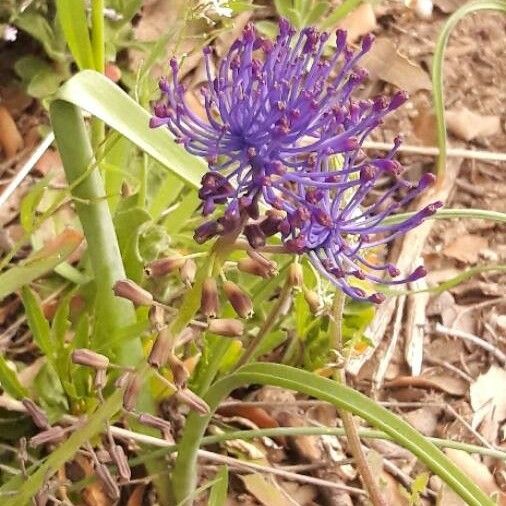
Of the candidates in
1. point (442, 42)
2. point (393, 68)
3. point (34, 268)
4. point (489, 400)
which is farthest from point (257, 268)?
point (393, 68)

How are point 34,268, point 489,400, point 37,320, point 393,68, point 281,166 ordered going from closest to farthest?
point 281,166, point 34,268, point 37,320, point 489,400, point 393,68

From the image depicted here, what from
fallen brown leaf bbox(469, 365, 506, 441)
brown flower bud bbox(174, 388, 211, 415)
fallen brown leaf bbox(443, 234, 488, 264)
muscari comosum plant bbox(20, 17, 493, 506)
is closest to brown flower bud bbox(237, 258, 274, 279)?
muscari comosum plant bbox(20, 17, 493, 506)

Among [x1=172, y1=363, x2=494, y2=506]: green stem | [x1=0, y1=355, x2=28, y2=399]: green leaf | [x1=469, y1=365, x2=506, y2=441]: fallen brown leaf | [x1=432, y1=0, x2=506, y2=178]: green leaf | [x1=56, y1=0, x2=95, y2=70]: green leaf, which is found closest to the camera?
[x1=172, y1=363, x2=494, y2=506]: green stem

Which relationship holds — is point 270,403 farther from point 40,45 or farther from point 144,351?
point 40,45

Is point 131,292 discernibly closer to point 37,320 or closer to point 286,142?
point 286,142

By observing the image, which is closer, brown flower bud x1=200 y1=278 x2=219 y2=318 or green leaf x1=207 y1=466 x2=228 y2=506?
brown flower bud x1=200 y1=278 x2=219 y2=318

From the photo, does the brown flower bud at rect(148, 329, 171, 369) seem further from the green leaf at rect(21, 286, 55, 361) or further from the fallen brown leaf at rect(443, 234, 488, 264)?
the fallen brown leaf at rect(443, 234, 488, 264)

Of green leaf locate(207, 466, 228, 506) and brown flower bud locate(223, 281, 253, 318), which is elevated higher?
brown flower bud locate(223, 281, 253, 318)
